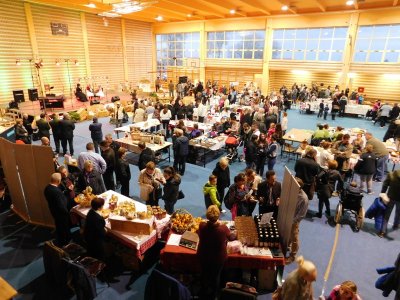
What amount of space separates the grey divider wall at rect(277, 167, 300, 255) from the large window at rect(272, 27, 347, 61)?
19398 millimetres

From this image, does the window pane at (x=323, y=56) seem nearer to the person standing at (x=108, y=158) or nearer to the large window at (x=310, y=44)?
the large window at (x=310, y=44)

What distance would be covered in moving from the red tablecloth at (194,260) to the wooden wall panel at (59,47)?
19.9m

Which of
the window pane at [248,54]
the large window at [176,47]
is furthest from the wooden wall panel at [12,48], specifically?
the window pane at [248,54]

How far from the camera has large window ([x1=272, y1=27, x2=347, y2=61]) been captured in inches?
792

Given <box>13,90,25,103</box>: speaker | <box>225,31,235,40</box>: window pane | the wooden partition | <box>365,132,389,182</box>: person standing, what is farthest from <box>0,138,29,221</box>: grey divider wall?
<box>225,31,235,40</box>: window pane

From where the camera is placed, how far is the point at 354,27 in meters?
18.9

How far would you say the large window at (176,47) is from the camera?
26938mm

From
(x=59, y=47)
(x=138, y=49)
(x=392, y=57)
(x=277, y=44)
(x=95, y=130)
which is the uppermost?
(x=277, y=44)

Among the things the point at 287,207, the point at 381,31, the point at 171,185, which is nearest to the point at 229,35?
the point at 381,31

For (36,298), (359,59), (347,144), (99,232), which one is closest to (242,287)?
(99,232)

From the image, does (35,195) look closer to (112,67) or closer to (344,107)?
(344,107)

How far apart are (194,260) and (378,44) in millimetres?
21364

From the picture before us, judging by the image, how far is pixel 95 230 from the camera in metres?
4.39

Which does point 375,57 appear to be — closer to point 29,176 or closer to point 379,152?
point 379,152
